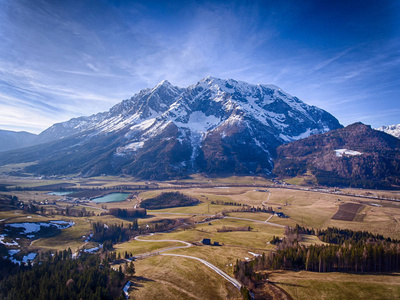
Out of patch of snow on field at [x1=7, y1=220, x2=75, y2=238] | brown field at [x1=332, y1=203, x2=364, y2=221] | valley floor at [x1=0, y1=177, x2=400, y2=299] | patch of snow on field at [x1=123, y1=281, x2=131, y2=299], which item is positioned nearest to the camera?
valley floor at [x1=0, y1=177, x2=400, y2=299]

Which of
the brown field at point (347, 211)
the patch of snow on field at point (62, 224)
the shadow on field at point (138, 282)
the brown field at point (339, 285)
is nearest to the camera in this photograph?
the brown field at point (339, 285)

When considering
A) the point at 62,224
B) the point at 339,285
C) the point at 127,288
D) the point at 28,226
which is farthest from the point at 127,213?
the point at 339,285

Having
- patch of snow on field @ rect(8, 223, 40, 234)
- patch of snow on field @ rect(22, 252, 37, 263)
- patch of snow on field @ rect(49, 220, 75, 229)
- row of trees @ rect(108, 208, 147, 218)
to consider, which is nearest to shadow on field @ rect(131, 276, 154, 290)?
patch of snow on field @ rect(22, 252, 37, 263)

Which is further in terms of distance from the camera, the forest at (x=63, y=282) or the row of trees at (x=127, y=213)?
the row of trees at (x=127, y=213)

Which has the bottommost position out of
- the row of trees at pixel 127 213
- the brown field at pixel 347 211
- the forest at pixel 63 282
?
the row of trees at pixel 127 213

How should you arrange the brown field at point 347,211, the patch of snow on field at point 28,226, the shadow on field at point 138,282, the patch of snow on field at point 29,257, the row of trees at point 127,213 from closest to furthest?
the shadow on field at point 138,282, the patch of snow on field at point 29,257, the patch of snow on field at point 28,226, the brown field at point 347,211, the row of trees at point 127,213

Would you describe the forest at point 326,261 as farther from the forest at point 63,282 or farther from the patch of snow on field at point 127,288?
the forest at point 63,282

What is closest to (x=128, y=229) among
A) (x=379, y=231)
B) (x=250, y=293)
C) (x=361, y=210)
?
(x=250, y=293)

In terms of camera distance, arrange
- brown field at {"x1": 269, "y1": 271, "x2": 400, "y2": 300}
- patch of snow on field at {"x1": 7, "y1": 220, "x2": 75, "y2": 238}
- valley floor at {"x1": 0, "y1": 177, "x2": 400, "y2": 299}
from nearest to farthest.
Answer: brown field at {"x1": 269, "y1": 271, "x2": 400, "y2": 300} < valley floor at {"x1": 0, "y1": 177, "x2": 400, "y2": 299} < patch of snow on field at {"x1": 7, "y1": 220, "x2": 75, "y2": 238}

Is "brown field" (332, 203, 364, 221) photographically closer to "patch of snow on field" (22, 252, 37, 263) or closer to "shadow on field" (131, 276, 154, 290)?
"shadow on field" (131, 276, 154, 290)

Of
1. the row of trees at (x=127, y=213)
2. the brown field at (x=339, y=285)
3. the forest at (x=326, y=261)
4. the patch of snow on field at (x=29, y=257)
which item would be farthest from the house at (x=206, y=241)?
the row of trees at (x=127, y=213)

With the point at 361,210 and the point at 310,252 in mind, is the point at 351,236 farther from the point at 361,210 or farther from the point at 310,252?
the point at 361,210
